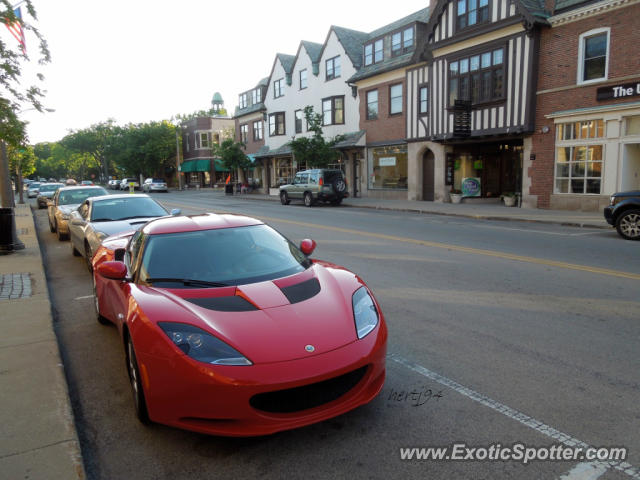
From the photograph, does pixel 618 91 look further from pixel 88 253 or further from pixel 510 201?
pixel 88 253

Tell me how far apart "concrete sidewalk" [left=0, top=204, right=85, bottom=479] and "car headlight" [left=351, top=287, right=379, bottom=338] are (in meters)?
1.98

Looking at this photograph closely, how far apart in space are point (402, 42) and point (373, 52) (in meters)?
2.72

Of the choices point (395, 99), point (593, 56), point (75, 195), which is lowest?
point (75, 195)

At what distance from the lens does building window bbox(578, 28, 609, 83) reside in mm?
17797

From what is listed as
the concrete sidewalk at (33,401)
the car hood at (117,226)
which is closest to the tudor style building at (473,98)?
the car hood at (117,226)

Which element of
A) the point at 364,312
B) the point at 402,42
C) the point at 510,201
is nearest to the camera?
the point at 364,312

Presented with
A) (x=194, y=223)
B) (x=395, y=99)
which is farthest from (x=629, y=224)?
(x=395, y=99)

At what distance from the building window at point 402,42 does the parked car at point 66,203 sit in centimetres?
2054

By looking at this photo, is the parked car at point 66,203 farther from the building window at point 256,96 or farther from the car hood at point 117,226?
the building window at point 256,96

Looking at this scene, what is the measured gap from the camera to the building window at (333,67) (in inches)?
1335

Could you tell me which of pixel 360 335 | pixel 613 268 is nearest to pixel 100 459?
pixel 360 335

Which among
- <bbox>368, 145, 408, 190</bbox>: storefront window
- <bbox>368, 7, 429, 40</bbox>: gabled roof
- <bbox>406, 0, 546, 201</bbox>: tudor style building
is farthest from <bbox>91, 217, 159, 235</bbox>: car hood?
<bbox>368, 7, 429, 40</bbox>: gabled roof

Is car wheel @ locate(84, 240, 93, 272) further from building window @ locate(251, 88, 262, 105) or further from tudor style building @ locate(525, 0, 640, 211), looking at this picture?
building window @ locate(251, 88, 262, 105)

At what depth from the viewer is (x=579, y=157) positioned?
62.4ft
